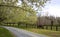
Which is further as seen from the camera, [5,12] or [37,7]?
[5,12]

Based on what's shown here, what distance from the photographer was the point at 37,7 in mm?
18609

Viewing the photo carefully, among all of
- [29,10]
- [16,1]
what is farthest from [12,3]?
[29,10]

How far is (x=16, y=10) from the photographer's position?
2036 centimetres

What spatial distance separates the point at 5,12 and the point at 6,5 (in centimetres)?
257

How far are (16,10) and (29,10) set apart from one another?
5.92ft

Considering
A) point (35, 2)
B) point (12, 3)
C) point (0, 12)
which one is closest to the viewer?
point (35, 2)

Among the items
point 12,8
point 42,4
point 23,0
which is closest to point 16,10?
point 12,8

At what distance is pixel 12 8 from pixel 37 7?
2972mm

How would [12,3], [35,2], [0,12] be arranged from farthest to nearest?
[0,12] → [12,3] → [35,2]

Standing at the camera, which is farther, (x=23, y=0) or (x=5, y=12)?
(x=5, y=12)

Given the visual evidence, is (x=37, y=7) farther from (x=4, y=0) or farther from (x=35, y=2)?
(x=4, y=0)

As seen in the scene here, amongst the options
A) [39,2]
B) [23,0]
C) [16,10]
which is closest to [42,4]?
[39,2]

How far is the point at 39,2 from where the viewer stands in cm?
1845

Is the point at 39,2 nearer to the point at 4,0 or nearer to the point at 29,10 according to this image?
the point at 29,10
